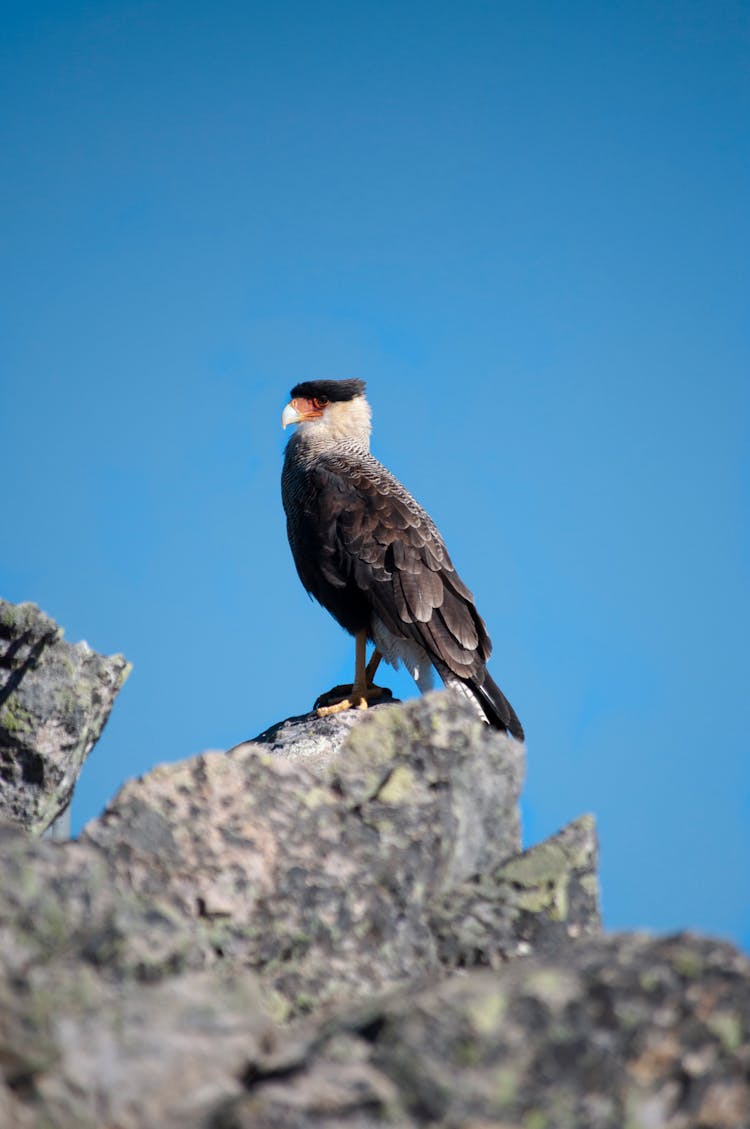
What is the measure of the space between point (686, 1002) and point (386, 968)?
1091mm

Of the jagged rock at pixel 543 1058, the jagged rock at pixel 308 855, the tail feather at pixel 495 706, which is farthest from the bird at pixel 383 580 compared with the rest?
the jagged rock at pixel 543 1058

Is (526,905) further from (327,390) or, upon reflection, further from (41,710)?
(327,390)

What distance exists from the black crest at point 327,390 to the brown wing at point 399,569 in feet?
4.99

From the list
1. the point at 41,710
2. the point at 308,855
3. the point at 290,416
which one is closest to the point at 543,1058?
the point at 308,855

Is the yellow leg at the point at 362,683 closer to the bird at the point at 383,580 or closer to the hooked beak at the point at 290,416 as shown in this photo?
the bird at the point at 383,580

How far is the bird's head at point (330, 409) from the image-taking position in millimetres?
11727

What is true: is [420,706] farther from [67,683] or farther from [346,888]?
[67,683]

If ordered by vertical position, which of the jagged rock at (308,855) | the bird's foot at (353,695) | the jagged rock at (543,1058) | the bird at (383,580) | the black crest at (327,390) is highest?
the black crest at (327,390)

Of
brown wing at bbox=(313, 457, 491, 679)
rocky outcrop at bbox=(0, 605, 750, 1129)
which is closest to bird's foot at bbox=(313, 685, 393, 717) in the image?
brown wing at bbox=(313, 457, 491, 679)

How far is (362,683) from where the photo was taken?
10.3m

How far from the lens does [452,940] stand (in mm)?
3428

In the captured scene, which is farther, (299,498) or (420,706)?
(299,498)

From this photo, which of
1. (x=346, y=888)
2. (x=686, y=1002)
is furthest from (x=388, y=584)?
(x=686, y=1002)

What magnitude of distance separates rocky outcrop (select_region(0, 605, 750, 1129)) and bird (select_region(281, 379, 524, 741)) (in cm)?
637
